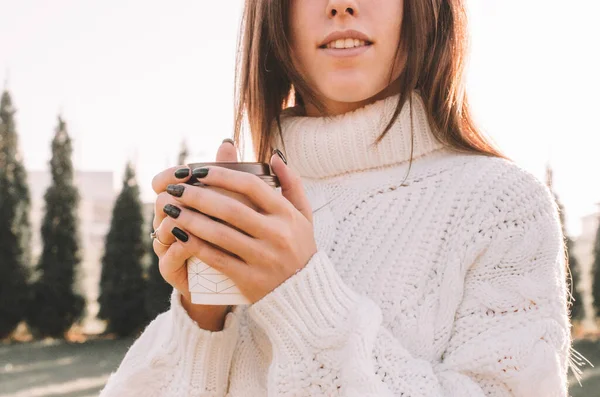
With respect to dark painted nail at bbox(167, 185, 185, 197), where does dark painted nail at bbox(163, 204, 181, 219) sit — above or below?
below

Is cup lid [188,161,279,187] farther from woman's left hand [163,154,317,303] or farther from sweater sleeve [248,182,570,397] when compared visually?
sweater sleeve [248,182,570,397]

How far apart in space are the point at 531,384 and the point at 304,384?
353 mm

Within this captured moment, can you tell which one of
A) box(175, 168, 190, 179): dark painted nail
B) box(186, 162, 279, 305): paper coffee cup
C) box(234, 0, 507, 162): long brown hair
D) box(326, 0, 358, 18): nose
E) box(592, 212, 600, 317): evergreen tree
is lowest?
box(592, 212, 600, 317): evergreen tree

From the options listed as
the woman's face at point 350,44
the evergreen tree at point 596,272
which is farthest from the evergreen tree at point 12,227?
the woman's face at point 350,44

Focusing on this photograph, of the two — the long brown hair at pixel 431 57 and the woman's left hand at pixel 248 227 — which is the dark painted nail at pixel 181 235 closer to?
the woman's left hand at pixel 248 227

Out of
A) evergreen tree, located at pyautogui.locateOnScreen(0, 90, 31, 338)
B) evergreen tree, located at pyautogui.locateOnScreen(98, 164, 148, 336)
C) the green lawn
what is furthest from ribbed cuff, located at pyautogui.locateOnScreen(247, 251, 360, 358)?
evergreen tree, located at pyautogui.locateOnScreen(0, 90, 31, 338)

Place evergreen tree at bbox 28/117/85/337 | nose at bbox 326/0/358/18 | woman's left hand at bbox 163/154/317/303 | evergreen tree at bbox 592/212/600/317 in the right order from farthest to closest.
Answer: evergreen tree at bbox 28/117/85/337, evergreen tree at bbox 592/212/600/317, nose at bbox 326/0/358/18, woman's left hand at bbox 163/154/317/303

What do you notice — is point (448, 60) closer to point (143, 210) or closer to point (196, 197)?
point (196, 197)

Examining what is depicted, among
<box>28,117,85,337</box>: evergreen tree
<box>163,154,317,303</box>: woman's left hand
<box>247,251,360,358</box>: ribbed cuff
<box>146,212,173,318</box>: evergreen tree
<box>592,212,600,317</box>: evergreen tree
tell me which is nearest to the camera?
<box>163,154,317,303</box>: woman's left hand

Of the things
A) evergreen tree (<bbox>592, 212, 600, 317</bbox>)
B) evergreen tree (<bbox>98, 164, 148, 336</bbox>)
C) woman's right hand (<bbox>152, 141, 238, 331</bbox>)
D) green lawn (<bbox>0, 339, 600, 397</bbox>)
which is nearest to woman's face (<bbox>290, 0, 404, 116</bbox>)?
woman's right hand (<bbox>152, 141, 238, 331</bbox>)

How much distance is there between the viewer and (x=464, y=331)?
3.34ft

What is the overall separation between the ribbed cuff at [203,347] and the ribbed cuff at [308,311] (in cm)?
13

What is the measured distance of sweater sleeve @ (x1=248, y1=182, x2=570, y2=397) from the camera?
0.91 m

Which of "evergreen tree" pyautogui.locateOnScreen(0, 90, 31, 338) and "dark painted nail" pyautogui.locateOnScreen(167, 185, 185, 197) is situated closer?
"dark painted nail" pyautogui.locateOnScreen(167, 185, 185, 197)
